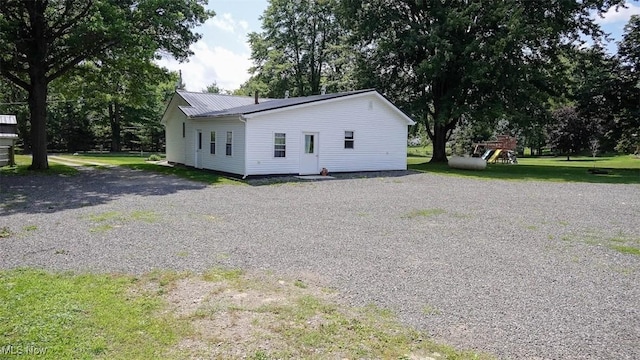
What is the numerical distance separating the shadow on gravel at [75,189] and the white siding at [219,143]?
2329 millimetres

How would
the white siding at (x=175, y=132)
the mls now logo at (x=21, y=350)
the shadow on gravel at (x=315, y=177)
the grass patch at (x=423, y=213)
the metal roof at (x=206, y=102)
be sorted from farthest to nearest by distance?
the white siding at (x=175, y=132), the metal roof at (x=206, y=102), the shadow on gravel at (x=315, y=177), the grass patch at (x=423, y=213), the mls now logo at (x=21, y=350)

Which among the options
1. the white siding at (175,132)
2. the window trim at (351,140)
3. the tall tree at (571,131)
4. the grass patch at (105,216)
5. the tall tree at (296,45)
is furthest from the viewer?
the tall tree at (296,45)

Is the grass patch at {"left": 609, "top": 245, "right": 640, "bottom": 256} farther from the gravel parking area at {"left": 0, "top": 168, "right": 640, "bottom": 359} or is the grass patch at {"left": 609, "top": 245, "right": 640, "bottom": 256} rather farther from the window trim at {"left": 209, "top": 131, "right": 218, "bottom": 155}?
the window trim at {"left": 209, "top": 131, "right": 218, "bottom": 155}

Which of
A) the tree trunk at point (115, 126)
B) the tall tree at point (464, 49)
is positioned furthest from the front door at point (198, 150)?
the tree trunk at point (115, 126)

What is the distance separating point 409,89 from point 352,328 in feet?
86.0

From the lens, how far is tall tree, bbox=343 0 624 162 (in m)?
22.5

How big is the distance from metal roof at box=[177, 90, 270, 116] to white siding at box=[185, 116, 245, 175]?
66 cm

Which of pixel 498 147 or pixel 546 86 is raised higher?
pixel 546 86

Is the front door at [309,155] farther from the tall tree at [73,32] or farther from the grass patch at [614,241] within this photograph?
the grass patch at [614,241]

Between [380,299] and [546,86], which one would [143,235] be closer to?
[380,299]

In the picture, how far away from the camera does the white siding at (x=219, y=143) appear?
1703 cm

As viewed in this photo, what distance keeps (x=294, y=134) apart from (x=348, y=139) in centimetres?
307

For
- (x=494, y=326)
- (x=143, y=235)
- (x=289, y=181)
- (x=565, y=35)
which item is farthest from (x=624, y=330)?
(x=565, y=35)

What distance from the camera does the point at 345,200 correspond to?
1177cm
